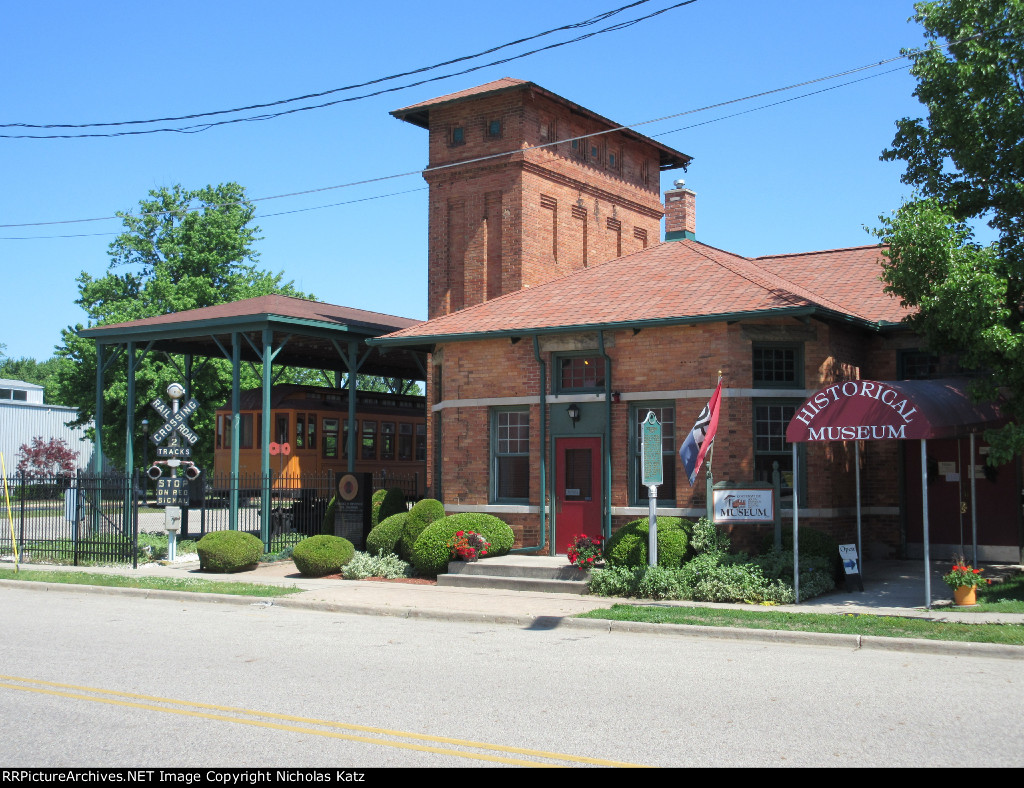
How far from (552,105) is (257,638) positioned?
18326 mm

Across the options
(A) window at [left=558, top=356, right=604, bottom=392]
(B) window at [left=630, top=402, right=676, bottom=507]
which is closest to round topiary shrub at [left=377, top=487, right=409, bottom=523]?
(A) window at [left=558, top=356, right=604, bottom=392]

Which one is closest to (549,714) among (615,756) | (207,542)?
(615,756)

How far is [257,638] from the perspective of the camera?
38.3 ft

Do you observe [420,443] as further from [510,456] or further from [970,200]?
[970,200]

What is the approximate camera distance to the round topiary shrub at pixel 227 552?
61.9 ft

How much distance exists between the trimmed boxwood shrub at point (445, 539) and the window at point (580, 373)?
9.53 ft

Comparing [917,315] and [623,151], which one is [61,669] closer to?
[917,315]

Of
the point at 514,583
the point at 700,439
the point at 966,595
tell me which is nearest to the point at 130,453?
the point at 514,583

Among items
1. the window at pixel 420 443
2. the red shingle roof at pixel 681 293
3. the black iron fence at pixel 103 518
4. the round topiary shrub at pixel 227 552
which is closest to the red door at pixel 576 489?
the red shingle roof at pixel 681 293

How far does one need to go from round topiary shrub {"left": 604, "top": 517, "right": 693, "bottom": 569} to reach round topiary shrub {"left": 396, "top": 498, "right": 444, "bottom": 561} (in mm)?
4058

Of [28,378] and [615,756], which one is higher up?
[28,378]

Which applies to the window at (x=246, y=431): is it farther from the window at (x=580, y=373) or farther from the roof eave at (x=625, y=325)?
the window at (x=580, y=373)

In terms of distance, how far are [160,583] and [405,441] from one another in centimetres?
1513

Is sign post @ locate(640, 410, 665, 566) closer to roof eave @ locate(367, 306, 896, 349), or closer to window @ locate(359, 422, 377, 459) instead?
roof eave @ locate(367, 306, 896, 349)
